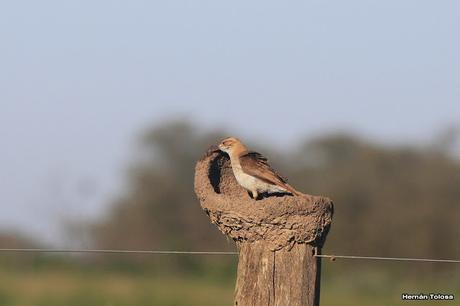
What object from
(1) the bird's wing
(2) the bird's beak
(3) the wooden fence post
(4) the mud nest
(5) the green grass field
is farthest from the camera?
(5) the green grass field

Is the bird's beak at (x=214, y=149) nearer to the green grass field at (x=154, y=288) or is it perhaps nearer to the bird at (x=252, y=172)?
the bird at (x=252, y=172)

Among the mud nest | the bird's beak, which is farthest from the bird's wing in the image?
the mud nest

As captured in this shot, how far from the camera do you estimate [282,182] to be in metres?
7.31

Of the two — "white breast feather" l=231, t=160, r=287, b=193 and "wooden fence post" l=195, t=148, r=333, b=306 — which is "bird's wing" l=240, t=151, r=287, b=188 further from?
"wooden fence post" l=195, t=148, r=333, b=306

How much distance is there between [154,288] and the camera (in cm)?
1683

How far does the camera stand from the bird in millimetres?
7023

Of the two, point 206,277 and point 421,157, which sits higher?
point 421,157

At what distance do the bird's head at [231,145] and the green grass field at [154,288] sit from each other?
20.6ft

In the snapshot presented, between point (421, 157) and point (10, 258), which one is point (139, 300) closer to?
point (10, 258)

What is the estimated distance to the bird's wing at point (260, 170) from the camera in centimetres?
712

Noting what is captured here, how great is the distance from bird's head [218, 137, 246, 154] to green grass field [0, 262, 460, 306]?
20.6ft

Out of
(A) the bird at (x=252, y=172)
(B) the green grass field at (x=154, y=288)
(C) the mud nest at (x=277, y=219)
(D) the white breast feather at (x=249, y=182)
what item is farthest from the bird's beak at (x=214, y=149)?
(B) the green grass field at (x=154, y=288)

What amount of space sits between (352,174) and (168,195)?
4321 mm

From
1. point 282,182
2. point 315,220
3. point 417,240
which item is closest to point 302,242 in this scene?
point 315,220
